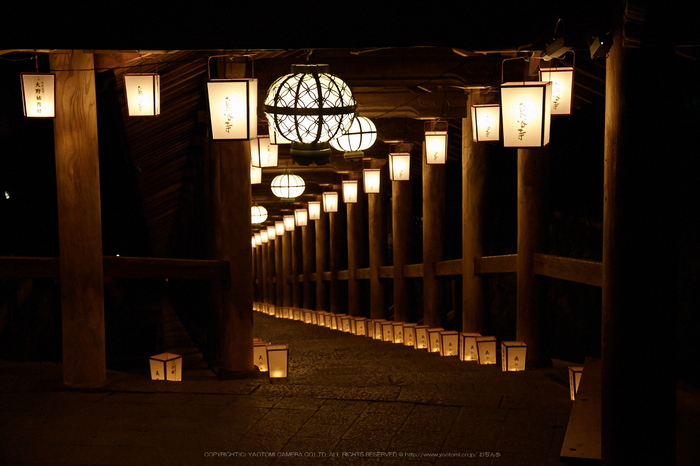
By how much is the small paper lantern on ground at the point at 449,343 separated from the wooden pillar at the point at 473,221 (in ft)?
1.39

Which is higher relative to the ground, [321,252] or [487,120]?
[487,120]

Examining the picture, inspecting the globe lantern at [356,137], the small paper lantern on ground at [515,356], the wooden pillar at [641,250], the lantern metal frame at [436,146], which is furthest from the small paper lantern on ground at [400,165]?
the wooden pillar at [641,250]

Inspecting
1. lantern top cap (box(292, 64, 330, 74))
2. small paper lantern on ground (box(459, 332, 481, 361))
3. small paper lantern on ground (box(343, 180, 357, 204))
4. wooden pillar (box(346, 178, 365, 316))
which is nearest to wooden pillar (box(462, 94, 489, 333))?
small paper lantern on ground (box(459, 332, 481, 361))

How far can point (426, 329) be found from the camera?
13906 mm

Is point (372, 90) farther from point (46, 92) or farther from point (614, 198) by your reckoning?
point (614, 198)

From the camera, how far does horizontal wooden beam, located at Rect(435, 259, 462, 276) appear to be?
13981 millimetres

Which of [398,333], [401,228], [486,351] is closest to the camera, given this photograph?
[486,351]

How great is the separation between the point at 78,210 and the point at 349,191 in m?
11.5

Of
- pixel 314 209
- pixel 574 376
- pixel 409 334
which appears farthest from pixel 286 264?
pixel 574 376

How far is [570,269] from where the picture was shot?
8.77 metres

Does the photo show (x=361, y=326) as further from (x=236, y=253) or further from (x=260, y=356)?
(x=236, y=253)

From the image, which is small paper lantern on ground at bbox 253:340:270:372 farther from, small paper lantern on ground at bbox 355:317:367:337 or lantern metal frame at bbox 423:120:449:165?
small paper lantern on ground at bbox 355:317:367:337

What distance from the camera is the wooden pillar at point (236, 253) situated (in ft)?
30.3

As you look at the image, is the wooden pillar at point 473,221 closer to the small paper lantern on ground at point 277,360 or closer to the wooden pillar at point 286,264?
the small paper lantern on ground at point 277,360
